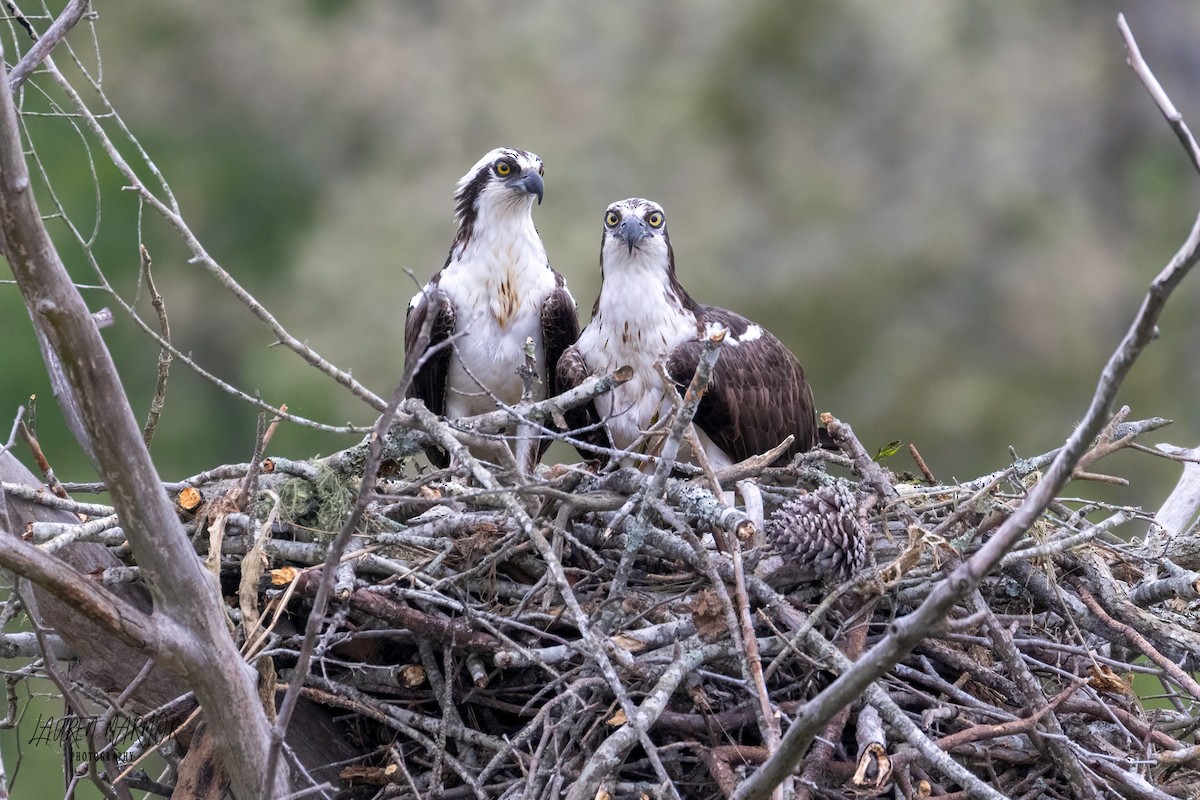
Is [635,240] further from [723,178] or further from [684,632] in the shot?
[723,178]

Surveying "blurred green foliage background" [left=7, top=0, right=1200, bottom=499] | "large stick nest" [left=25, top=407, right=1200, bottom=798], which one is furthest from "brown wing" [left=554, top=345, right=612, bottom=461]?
"blurred green foliage background" [left=7, top=0, right=1200, bottom=499]

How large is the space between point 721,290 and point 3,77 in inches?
487

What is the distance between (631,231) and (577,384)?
548 mm

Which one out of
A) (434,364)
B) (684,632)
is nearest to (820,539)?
(684,632)

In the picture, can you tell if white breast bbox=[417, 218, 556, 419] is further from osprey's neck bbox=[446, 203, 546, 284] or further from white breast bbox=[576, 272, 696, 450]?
white breast bbox=[576, 272, 696, 450]

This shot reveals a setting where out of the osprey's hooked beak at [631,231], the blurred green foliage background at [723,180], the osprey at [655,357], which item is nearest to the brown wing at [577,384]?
the osprey at [655,357]

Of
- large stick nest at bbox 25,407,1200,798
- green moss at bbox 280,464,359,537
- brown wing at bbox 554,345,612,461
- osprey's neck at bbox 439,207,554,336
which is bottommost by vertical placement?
large stick nest at bbox 25,407,1200,798

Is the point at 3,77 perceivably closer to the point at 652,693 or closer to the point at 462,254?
the point at 652,693

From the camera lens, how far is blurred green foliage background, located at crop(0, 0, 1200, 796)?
13.3 metres

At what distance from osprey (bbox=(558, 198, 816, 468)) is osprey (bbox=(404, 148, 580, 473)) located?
0.21 meters

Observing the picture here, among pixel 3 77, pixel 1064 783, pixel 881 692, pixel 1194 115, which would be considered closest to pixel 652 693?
pixel 881 692

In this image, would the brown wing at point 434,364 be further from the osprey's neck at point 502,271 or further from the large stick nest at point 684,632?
the large stick nest at point 684,632

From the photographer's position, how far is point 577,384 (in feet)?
14.7

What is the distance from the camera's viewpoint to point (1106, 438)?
11.2 ft
